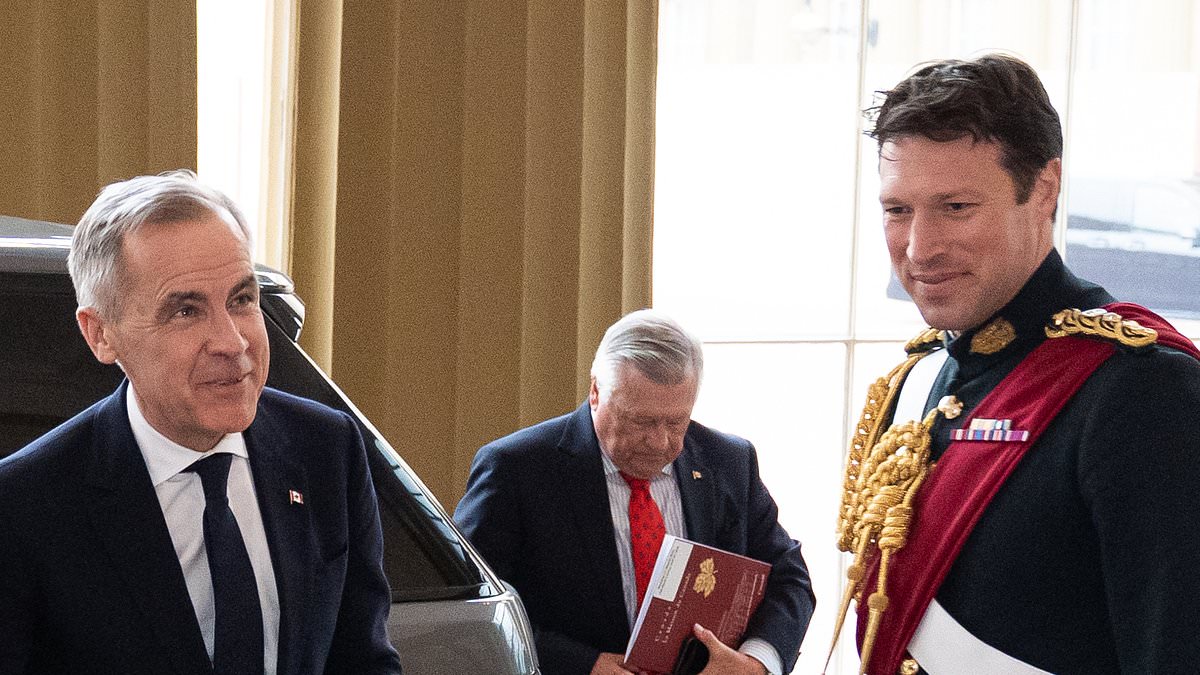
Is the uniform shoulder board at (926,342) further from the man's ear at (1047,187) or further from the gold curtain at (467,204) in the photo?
the gold curtain at (467,204)

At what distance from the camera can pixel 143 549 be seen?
5.16ft

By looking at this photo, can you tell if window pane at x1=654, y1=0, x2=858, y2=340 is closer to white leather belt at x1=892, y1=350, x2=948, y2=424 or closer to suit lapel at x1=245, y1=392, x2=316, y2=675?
white leather belt at x1=892, y1=350, x2=948, y2=424

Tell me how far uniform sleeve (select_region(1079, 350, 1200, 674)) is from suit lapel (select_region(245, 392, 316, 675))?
35.9 inches

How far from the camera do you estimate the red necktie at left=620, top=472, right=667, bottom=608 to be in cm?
284

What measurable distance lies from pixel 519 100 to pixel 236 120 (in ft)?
2.76

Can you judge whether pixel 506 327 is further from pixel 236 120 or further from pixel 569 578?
pixel 569 578

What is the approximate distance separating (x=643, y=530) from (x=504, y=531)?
0.98 ft

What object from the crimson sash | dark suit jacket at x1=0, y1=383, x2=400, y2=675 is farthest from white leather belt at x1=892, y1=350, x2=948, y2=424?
dark suit jacket at x1=0, y1=383, x2=400, y2=675

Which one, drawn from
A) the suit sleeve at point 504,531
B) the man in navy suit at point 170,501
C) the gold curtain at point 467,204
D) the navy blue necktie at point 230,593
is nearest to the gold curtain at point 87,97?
the gold curtain at point 467,204

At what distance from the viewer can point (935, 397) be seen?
5.75 feet

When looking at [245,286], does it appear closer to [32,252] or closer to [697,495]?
[32,252]

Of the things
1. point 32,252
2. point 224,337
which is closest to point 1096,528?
point 224,337

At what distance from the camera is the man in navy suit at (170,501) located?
1542 millimetres

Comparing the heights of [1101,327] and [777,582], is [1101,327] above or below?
above
